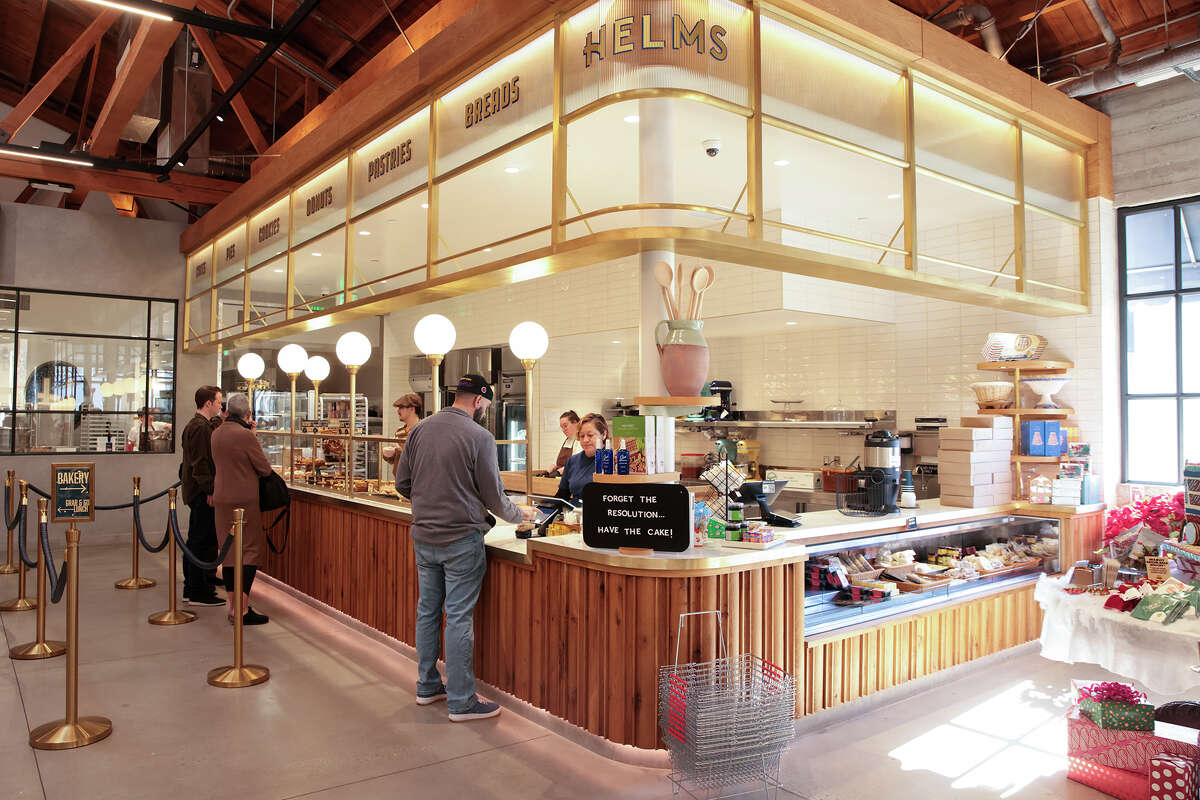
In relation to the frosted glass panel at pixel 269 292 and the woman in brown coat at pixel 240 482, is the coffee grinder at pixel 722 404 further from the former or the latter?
the woman in brown coat at pixel 240 482

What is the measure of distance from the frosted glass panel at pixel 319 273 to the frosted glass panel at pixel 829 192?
3743mm

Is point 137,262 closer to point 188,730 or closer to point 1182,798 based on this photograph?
point 188,730

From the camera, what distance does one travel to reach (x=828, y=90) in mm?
4449

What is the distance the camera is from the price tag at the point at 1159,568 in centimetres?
386

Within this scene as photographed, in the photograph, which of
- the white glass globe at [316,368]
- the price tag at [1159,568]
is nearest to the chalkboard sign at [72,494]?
the white glass globe at [316,368]

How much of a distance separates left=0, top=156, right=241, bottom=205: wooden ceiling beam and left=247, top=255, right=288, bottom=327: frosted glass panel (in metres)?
2.44

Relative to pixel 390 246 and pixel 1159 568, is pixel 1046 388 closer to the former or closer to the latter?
pixel 1159 568

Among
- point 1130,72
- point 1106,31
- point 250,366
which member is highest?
point 1106,31

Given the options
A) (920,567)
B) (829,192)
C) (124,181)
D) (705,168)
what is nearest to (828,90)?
(829,192)

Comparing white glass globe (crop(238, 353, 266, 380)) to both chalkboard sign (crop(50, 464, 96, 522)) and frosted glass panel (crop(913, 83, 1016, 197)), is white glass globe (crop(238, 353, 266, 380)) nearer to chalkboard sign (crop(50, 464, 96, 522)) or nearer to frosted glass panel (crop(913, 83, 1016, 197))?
chalkboard sign (crop(50, 464, 96, 522))

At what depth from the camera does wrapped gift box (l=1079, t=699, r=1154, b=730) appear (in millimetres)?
3344

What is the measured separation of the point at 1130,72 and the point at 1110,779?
512 cm

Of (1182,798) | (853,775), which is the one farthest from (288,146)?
(1182,798)

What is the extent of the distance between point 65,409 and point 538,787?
9261 millimetres
